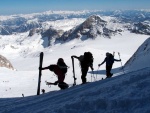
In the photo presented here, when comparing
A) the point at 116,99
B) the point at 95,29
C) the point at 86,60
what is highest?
the point at 116,99

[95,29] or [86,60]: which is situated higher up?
[86,60]

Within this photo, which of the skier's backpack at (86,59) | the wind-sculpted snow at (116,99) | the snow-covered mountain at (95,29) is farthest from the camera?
the snow-covered mountain at (95,29)

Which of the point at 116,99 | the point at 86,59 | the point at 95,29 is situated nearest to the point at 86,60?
the point at 86,59

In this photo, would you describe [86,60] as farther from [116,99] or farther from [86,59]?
[116,99]

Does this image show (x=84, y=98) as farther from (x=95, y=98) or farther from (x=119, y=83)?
(x=119, y=83)

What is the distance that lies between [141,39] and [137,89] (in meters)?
123

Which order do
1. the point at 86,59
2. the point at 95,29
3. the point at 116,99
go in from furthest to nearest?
the point at 95,29, the point at 86,59, the point at 116,99

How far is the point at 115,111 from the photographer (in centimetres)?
779

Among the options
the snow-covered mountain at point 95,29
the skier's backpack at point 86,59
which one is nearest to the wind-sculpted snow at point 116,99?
the skier's backpack at point 86,59

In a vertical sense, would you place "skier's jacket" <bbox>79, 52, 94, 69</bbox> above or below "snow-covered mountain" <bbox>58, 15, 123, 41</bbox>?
above

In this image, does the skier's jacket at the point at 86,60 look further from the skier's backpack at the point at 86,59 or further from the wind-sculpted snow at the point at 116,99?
the wind-sculpted snow at the point at 116,99

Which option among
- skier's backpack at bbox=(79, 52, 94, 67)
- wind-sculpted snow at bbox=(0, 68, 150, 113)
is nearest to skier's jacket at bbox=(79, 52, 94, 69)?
skier's backpack at bbox=(79, 52, 94, 67)

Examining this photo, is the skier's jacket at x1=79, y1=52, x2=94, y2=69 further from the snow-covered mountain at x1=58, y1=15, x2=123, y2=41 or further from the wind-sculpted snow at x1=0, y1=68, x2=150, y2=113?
the snow-covered mountain at x1=58, y1=15, x2=123, y2=41

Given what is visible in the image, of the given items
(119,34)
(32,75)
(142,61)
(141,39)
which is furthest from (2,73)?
(119,34)
